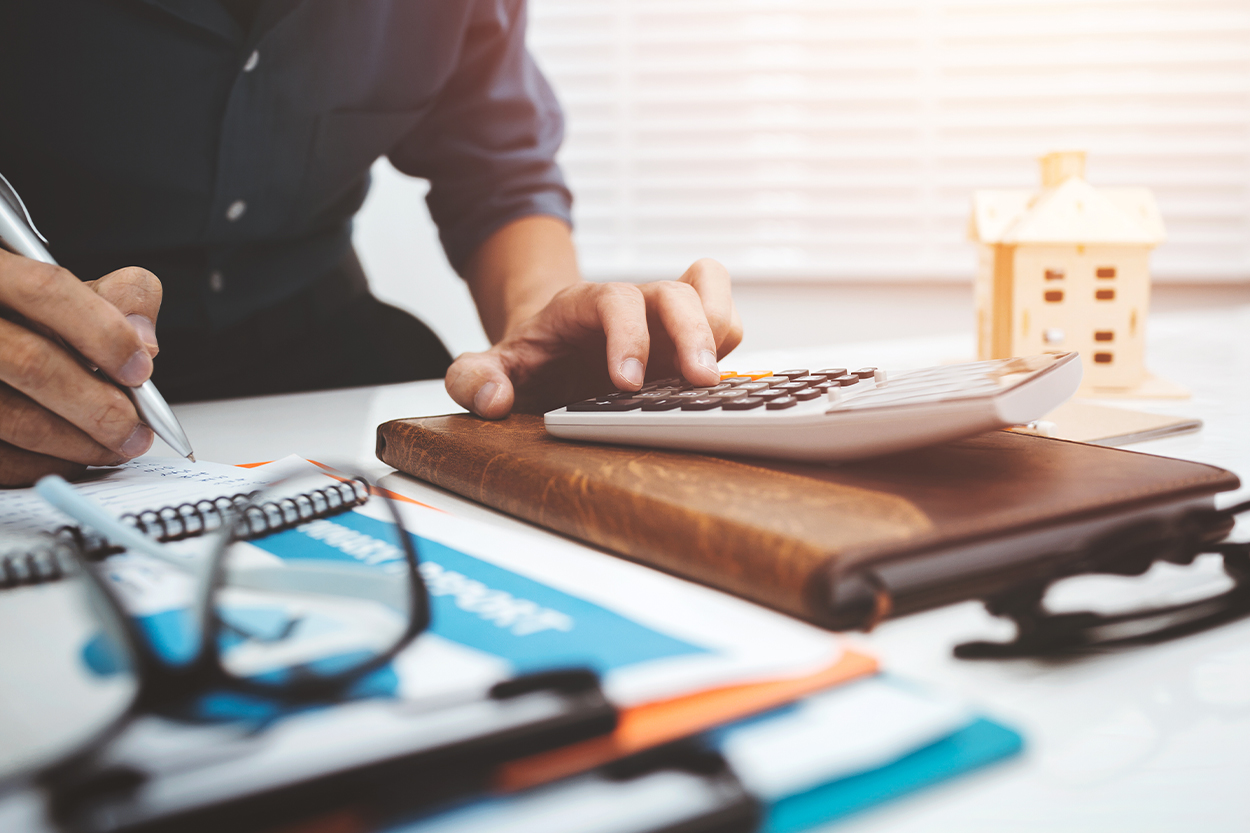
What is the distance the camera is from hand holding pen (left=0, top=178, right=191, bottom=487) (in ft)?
1.42

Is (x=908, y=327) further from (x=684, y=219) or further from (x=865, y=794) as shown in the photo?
(x=865, y=794)

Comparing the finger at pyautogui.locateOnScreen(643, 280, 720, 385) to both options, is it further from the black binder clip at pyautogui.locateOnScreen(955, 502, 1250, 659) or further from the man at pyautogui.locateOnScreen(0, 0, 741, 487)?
the black binder clip at pyautogui.locateOnScreen(955, 502, 1250, 659)

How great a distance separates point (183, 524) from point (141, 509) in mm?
33

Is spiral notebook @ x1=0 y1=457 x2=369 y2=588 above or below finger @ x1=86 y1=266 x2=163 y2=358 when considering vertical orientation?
below

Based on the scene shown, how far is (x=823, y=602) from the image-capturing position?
0.85 ft

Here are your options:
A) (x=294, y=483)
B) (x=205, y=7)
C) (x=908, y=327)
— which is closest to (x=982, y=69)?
(x=908, y=327)

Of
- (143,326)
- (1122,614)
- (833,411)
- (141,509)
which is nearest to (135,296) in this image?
(143,326)

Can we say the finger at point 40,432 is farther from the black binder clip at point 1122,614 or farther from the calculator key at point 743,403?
the black binder clip at point 1122,614

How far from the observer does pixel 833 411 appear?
1.18ft

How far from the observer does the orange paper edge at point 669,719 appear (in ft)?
0.60

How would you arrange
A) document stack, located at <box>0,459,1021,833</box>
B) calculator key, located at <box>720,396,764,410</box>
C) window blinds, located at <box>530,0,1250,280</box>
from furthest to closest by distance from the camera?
window blinds, located at <box>530,0,1250,280</box> → calculator key, located at <box>720,396,764,410</box> → document stack, located at <box>0,459,1021,833</box>

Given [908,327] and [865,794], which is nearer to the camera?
[865,794]

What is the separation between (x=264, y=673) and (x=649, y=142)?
1.67m

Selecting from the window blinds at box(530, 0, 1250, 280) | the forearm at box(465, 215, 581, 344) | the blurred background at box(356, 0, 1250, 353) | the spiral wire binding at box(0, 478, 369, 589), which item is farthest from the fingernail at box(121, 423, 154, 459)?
the window blinds at box(530, 0, 1250, 280)
